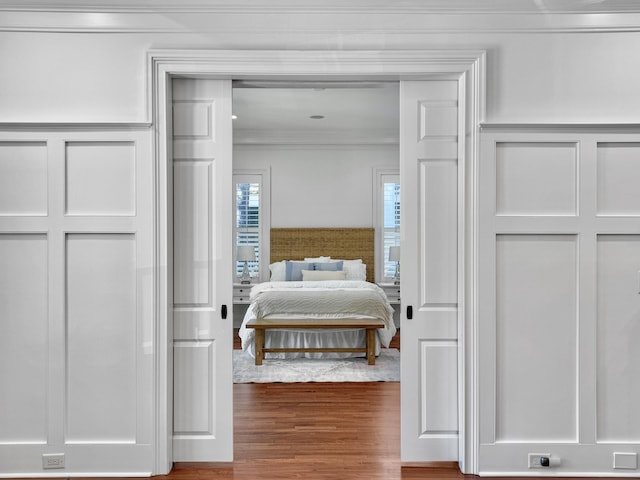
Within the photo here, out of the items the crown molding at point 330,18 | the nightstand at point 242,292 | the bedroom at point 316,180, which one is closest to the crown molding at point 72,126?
the crown molding at point 330,18

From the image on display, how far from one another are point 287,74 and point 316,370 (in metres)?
3.15

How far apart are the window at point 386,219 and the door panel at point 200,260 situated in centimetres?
492

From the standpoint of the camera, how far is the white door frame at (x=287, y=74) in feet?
9.37

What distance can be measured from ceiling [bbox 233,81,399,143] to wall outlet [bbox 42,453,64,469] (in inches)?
142

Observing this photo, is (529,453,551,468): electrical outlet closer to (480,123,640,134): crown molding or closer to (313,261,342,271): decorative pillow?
(480,123,640,134): crown molding

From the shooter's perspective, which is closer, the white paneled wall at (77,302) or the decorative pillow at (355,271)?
the white paneled wall at (77,302)

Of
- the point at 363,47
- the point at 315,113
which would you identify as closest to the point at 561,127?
the point at 363,47

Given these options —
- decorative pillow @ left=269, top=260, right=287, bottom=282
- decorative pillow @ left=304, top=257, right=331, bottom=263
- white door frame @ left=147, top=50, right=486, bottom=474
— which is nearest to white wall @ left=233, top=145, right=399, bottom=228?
decorative pillow @ left=304, top=257, right=331, bottom=263

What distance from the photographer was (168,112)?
2.91 meters

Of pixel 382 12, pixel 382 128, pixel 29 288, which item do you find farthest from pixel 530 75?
pixel 382 128

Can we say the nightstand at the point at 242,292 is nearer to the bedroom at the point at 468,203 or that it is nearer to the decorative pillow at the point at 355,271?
the decorative pillow at the point at 355,271

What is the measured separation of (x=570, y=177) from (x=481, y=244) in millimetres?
621

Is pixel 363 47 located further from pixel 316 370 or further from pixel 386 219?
pixel 386 219

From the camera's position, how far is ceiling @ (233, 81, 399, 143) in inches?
223
